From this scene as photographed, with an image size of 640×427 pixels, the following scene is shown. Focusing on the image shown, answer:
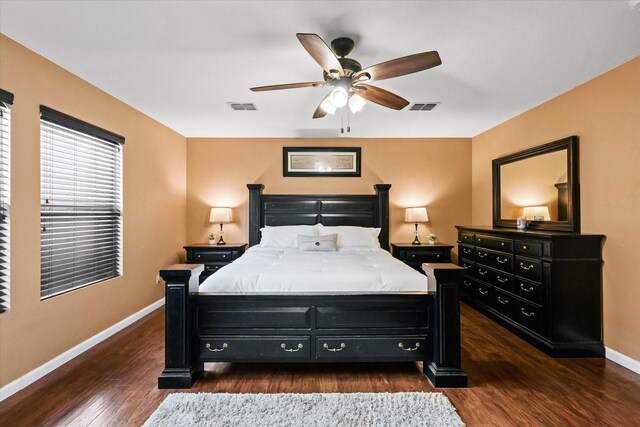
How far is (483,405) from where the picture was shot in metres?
2.18

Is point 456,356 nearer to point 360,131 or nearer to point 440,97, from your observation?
point 440,97

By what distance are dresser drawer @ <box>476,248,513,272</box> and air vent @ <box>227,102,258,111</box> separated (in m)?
3.36

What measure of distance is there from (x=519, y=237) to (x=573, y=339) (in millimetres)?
1034

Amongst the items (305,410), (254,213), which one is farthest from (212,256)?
(305,410)

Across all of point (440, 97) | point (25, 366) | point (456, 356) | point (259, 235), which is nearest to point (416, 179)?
point (440, 97)

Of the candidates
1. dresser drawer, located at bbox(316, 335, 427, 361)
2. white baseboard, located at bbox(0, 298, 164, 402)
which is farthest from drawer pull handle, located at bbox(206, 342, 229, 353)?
white baseboard, located at bbox(0, 298, 164, 402)

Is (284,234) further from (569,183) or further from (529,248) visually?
(569,183)

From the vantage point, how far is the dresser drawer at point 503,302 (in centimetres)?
354

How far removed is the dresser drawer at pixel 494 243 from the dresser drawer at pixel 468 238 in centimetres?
9

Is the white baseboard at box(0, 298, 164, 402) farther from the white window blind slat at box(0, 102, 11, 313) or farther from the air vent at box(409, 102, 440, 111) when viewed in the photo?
the air vent at box(409, 102, 440, 111)

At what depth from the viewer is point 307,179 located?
526 centimetres

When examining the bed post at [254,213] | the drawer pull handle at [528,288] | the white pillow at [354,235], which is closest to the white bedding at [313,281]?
the drawer pull handle at [528,288]

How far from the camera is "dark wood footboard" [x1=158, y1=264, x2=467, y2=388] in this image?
2492 mm

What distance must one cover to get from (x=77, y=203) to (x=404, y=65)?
3.13m
